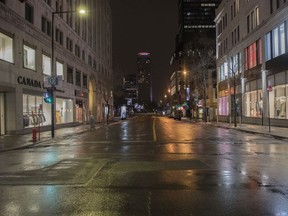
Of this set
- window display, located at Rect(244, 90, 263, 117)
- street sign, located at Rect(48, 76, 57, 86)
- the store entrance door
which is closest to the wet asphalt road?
→ street sign, located at Rect(48, 76, 57, 86)

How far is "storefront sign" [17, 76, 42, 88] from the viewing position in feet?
113

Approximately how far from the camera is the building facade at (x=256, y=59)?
39.7m

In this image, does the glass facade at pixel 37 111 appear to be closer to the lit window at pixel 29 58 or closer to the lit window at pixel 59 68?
the lit window at pixel 29 58

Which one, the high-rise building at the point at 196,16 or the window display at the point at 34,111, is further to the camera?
the high-rise building at the point at 196,16

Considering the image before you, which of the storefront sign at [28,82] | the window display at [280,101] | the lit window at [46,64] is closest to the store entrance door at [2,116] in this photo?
the storefront sign at [28,82]

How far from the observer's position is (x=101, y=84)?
8531 centimetres

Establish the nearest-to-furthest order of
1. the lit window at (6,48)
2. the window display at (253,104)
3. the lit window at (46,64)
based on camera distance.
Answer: the lit window at (6,48) → the lit window at (46,64) → the window display at (253,104)

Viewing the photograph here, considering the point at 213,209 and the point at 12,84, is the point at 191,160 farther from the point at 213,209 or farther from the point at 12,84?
the point at 12,84

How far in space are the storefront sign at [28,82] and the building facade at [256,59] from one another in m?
19.7

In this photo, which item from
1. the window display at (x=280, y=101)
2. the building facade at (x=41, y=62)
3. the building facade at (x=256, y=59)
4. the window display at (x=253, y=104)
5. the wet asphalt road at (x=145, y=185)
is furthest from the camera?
the window display at (x=253, y=104)

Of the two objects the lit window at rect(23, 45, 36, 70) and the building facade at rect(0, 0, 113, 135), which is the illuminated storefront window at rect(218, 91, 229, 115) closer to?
the building facade at rect(0, 0, 113, 135)

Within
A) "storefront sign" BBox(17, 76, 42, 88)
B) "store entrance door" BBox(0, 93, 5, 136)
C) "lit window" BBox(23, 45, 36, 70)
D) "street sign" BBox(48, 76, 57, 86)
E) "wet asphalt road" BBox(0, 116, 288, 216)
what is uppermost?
"lit window" BBox(23, 45, 36, 70)

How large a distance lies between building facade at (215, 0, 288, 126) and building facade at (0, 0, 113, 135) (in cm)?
1932

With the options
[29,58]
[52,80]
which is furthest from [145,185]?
[29,58]
